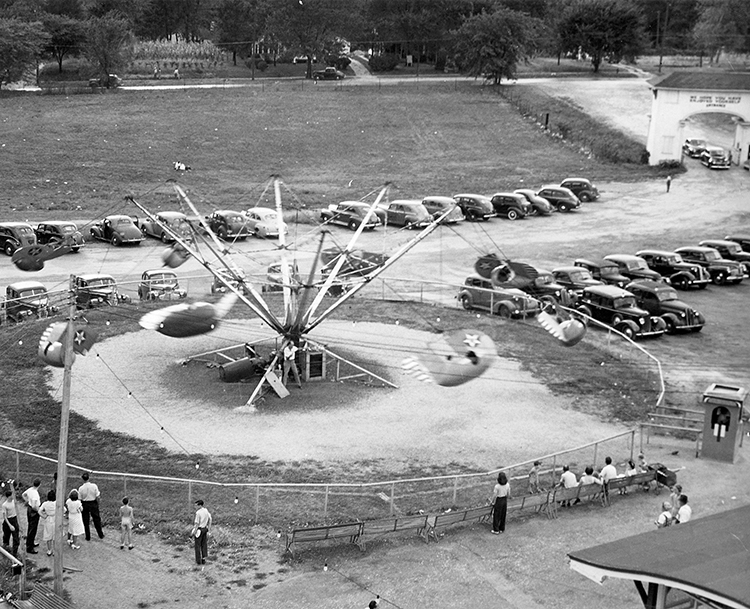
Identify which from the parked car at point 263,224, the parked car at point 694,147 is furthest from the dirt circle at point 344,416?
the parked car at point 694,147

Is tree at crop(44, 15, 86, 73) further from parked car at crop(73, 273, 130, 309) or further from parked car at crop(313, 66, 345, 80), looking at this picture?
parked car at crop(73, 273, 130, 309)

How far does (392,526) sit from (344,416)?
886 cm

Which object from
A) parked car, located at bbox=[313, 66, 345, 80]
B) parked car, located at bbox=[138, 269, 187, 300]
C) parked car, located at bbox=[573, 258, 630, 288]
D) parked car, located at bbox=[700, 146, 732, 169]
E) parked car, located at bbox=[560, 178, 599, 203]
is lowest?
parked car, located at bbox=[138, 269, 187, 300]

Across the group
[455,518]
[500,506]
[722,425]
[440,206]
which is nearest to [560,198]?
[440,206]

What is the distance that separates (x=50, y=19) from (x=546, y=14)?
191ft

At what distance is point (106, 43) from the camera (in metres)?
107

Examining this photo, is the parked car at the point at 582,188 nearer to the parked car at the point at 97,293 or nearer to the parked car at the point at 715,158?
the parked car at the point at 715,158

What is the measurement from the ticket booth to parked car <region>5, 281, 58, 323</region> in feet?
85.9

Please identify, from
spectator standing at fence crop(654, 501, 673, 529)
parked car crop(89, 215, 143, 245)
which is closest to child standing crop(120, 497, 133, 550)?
spectator standing at fence crop(654, 501, 673, 529)

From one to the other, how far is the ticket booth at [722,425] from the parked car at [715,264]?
2520 centimetres

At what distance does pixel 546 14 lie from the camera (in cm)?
14025

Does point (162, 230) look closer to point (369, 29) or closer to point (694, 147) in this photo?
point (694, 147)

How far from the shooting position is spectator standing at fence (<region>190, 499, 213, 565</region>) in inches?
1019

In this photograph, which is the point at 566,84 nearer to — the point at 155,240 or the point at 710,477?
the point at 155,240
